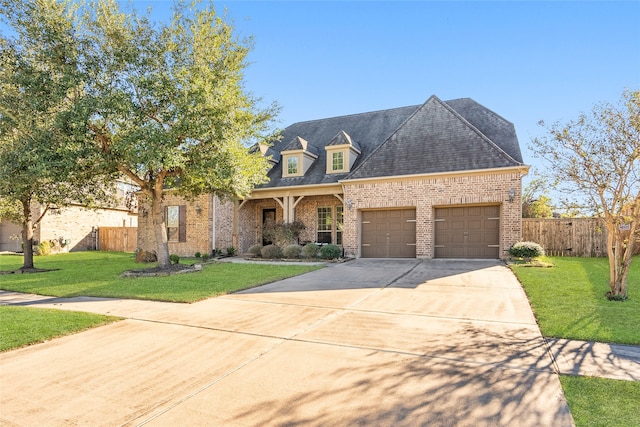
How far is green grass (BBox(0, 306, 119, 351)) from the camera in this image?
490cm

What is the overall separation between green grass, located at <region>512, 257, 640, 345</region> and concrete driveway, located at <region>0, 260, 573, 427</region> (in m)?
0.40

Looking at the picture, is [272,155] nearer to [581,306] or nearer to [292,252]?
[292,252]

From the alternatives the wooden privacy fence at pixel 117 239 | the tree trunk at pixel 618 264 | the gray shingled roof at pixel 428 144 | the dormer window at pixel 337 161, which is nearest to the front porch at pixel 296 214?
the gray shingled roof at pixel 428 144

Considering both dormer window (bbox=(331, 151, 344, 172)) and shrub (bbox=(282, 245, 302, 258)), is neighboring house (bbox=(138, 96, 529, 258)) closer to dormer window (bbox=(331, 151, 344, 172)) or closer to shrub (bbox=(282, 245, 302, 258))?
dormer window (bbox=(331, 151, 344, 172))

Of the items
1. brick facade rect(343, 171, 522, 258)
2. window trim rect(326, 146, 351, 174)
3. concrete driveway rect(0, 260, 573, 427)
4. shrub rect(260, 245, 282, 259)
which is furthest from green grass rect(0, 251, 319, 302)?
window trim rect(326, 146, 351, 174)

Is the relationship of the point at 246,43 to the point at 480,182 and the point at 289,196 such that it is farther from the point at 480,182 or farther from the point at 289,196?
the point at 480,182

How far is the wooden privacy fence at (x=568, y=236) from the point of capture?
14859 mm

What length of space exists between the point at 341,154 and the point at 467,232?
6.80m

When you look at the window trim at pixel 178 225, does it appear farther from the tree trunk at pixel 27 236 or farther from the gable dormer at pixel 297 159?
the tree trunk at pixel 27 236

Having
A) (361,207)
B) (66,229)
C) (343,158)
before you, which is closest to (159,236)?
(361,207)

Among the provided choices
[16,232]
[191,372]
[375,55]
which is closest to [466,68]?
[375,55]

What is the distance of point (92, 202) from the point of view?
13.1m

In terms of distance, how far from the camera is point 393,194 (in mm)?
15227

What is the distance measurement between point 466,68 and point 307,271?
386 inches
